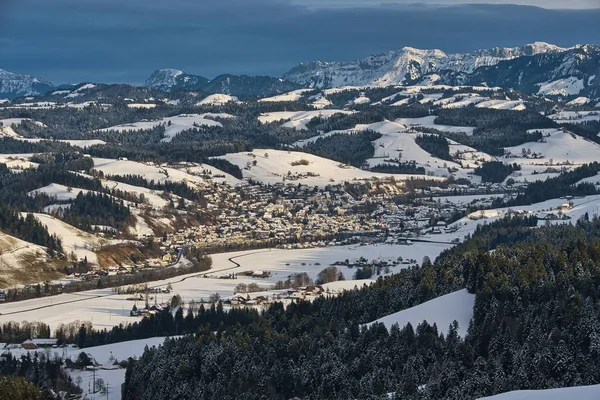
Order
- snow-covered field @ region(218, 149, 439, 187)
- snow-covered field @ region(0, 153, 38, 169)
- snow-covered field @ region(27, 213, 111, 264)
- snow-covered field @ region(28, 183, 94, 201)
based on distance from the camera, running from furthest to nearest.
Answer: snow-covered field @ region(218, 149, 439, 187) < snow-covered field @ region(0, 153, 38, 169) < snow-covered field @ region(28, 183, 94, 201) < snow-covered field @ region(27, 213, 111, 264)

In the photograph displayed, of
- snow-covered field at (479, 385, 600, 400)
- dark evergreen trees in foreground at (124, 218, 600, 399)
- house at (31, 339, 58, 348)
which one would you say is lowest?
house at (31, 339, 58, 348)

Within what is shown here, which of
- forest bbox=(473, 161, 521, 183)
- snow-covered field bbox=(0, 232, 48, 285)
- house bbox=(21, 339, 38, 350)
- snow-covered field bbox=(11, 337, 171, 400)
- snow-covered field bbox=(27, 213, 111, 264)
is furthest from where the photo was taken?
forest bbox=(473, 161, 521, 183)

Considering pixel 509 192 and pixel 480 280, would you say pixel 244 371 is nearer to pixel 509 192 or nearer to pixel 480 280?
pixel 480 280

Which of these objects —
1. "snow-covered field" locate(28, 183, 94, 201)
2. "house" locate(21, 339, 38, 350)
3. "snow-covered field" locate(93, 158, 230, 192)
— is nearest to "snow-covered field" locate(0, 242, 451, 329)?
"house" locate(21, 339, 38, 350)

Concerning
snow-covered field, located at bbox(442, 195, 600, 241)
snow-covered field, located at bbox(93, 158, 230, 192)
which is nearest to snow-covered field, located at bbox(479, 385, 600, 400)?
snow-covered field, located at bbox(442, 195, 600, 241)

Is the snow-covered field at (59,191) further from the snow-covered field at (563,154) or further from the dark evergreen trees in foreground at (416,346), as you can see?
the snow-covered field at (563,154)

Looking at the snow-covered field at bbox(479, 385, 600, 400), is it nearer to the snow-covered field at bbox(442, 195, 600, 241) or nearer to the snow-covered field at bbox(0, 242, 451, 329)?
the snow-covered field at bbox(0, 242, 451, 329)

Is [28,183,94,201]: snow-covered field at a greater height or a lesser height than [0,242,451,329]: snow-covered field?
greater

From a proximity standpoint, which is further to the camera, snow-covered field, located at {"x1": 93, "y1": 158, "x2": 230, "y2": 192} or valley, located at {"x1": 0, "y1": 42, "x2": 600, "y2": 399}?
snow-covered field, located at {"x1": 93, "y1": 158, "x2": 230, "y2": 192}
